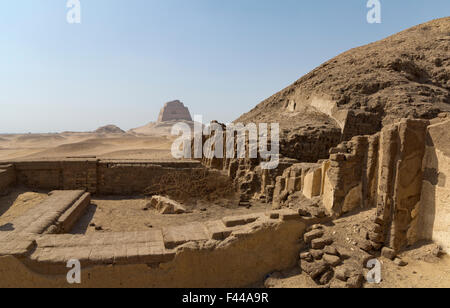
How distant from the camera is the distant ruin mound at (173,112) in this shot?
74.8 metres

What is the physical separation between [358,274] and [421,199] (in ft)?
5.22

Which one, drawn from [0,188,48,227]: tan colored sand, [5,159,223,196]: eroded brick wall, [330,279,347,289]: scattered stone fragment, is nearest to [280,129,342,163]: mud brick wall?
[5,159,223,196]: eroded brick wall

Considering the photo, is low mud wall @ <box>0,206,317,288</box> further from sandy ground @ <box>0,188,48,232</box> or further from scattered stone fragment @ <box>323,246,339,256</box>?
sandy ground @ <box>0,188,48,232</box>

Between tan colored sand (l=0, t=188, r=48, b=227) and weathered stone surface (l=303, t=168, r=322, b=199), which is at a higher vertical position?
weathered stone surface (l=303, t=168, r=322, b=199)

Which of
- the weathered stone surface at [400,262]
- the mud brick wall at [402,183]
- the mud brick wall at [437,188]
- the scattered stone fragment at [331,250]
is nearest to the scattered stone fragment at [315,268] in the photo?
the scattered stone fragment at [331,250]

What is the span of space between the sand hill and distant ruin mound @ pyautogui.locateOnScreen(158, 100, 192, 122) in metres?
58.5

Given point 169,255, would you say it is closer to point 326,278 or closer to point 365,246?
point 326,278

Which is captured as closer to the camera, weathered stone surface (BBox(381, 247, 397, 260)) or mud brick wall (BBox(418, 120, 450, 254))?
mud brick wall (BBox(418, 120, 450, 254))

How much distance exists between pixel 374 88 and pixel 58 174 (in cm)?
1314

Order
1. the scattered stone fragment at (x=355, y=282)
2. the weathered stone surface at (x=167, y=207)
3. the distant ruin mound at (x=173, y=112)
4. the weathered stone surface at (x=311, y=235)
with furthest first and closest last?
the distant ruin mound at (x=173, y=112) → the weathered stone surface at (x=167, y=207) → the weathered stone surface at (x=311, y=235) → the scattered stone fragment at (x=355, y=282)

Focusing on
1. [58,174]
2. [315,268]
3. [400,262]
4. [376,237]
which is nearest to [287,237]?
[315,268]

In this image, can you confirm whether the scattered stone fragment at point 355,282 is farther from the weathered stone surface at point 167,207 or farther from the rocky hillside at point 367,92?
the rocky hillside at point 367,92

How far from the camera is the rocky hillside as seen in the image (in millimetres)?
11195
